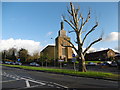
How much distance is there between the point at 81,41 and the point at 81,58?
2.62m

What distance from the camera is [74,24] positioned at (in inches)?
878

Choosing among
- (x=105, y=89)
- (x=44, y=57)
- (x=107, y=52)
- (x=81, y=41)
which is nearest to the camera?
(x=105, y=89)

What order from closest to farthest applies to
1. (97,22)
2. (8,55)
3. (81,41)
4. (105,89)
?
(105,89)
(97,22)
(81,41)
(8,55)

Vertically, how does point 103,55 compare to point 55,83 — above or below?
above

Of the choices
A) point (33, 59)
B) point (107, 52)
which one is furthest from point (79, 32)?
point (33, 59)

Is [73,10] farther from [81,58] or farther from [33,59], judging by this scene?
[33,59]

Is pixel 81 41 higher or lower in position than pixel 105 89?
higher

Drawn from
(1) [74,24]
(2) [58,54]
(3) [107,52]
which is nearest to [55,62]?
(2) [58,54]

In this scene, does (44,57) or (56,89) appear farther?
(44,57)

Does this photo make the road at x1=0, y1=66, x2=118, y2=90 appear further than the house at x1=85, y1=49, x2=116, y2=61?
No

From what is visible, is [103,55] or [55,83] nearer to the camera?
[55,83]

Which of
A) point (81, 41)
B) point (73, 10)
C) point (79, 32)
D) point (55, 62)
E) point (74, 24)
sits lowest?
point (55, 62)

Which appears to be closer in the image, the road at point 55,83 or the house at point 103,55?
the road at point 55,83

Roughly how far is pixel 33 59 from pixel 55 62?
65.2 ft
